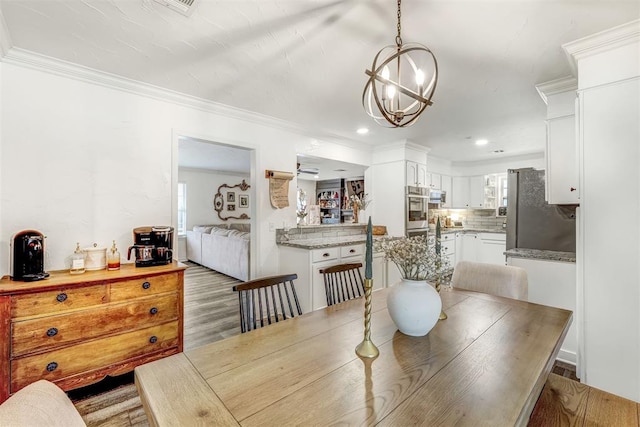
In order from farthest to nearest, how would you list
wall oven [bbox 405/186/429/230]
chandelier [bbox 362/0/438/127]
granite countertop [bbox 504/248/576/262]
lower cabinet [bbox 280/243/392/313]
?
wall oven [bbox 405/186/429/230], lower cabinet [bbox 280/243/392/313], granite countertop [bbox 504/248/576/262], chandelier [bbox 362/0/438/127]

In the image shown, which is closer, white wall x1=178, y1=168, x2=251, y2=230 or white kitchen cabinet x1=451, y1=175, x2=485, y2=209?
white kitchen cabinet x1=451, y1=175, x2=485, y2=209

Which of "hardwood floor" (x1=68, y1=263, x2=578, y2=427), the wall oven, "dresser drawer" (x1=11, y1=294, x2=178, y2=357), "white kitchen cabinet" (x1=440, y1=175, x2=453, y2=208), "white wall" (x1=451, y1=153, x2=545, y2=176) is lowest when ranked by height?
"hardwood floor" (x1=68, y1=263, x2=578, y2=427)

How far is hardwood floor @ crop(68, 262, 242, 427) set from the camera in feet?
6.00

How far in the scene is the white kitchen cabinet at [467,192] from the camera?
626 cm

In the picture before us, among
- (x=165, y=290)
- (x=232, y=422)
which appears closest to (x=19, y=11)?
(x=165, y=290)

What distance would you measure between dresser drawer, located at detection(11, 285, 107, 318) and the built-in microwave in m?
5.30

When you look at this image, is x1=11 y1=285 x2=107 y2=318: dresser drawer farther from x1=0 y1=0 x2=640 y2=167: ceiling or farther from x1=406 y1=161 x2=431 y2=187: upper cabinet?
x1=406 y1=161 x2=431 y2=187: upper cabinet

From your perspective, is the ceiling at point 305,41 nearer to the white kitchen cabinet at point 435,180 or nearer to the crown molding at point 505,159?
the white kitchen cabinet at point 435,180

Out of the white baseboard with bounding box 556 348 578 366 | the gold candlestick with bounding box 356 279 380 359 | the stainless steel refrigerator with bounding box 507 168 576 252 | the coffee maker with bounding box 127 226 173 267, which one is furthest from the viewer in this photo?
the stainless steel refrigerator with bounding box 507 168 576 252

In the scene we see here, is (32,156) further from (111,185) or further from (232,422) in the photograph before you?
(232,422)

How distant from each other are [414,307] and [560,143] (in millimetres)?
2436

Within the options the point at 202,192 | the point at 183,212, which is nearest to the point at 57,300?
the point at 183,212

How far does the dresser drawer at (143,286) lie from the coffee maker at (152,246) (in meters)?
0.19

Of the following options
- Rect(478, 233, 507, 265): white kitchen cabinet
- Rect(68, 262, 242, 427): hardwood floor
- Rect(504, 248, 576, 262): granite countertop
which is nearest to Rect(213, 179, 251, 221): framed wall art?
Rect(68, 262, 242, 427): hardwood floor
